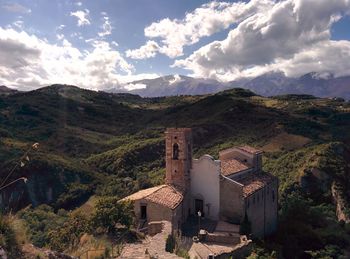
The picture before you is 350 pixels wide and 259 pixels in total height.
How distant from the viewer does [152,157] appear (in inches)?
2933

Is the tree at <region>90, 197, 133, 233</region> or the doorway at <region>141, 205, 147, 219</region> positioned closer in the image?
the tree at <region>90, 197, 133, 233</region>

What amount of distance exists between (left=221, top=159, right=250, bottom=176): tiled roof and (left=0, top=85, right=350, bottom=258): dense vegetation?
20.6ft

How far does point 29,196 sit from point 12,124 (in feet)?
168

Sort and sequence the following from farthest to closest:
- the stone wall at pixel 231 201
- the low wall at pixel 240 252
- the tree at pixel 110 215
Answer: the stone wall at pixel 231 201 < the tree at pixel 110 215 < the low wall at pixel 240 252

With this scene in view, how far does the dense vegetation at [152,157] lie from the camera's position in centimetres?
3406

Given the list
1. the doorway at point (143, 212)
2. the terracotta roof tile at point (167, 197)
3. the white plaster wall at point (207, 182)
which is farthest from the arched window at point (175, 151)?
the doorway at point (143, 212)

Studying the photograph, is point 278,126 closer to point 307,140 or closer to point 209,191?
point 307,140

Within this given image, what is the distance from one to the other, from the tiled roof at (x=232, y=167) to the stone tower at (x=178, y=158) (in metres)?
3.24

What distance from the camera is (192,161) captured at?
100ft

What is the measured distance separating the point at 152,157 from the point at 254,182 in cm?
4273

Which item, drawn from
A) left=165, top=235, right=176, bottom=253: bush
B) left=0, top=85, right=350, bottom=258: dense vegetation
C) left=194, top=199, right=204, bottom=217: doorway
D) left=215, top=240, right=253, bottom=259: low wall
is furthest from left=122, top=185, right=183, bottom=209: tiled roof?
left=165, top=235, right=176, bottom=253: bush

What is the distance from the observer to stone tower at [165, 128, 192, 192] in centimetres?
2964

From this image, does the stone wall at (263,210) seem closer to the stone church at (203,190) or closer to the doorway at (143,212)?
the stone church at (203,190)

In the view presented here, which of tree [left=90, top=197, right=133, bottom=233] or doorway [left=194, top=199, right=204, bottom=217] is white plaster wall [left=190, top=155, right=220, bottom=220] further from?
tree [left=90, top=197, right=133, bottom=233]
